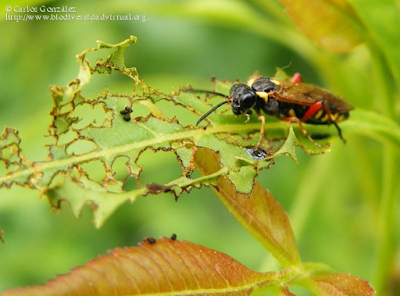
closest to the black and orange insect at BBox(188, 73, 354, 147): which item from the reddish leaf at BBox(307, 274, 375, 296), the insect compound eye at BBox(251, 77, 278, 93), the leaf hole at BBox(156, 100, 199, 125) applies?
the insect compound eye at BBox(251, 77, 278, 93)

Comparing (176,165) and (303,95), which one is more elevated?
(176,165)

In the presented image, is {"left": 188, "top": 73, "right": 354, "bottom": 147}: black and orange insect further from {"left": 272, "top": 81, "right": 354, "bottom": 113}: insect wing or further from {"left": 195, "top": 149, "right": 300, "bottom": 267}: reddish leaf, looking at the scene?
{"left": 195, "top": 149, "right": 300, "bottom": 267}: reddish leaf

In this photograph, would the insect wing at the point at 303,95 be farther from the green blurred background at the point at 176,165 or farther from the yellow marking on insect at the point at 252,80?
the green blurred background at the point at 176,165

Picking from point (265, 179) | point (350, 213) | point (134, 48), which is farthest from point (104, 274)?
point (134, 48)

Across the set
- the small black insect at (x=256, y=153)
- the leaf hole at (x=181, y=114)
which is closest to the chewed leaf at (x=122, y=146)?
the small black insect at (x=256, y=153)

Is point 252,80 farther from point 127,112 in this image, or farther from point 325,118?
point 127,112

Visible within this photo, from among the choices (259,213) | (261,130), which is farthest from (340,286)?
(261,130)

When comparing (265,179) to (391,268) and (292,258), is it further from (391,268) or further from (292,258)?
(292,258)
